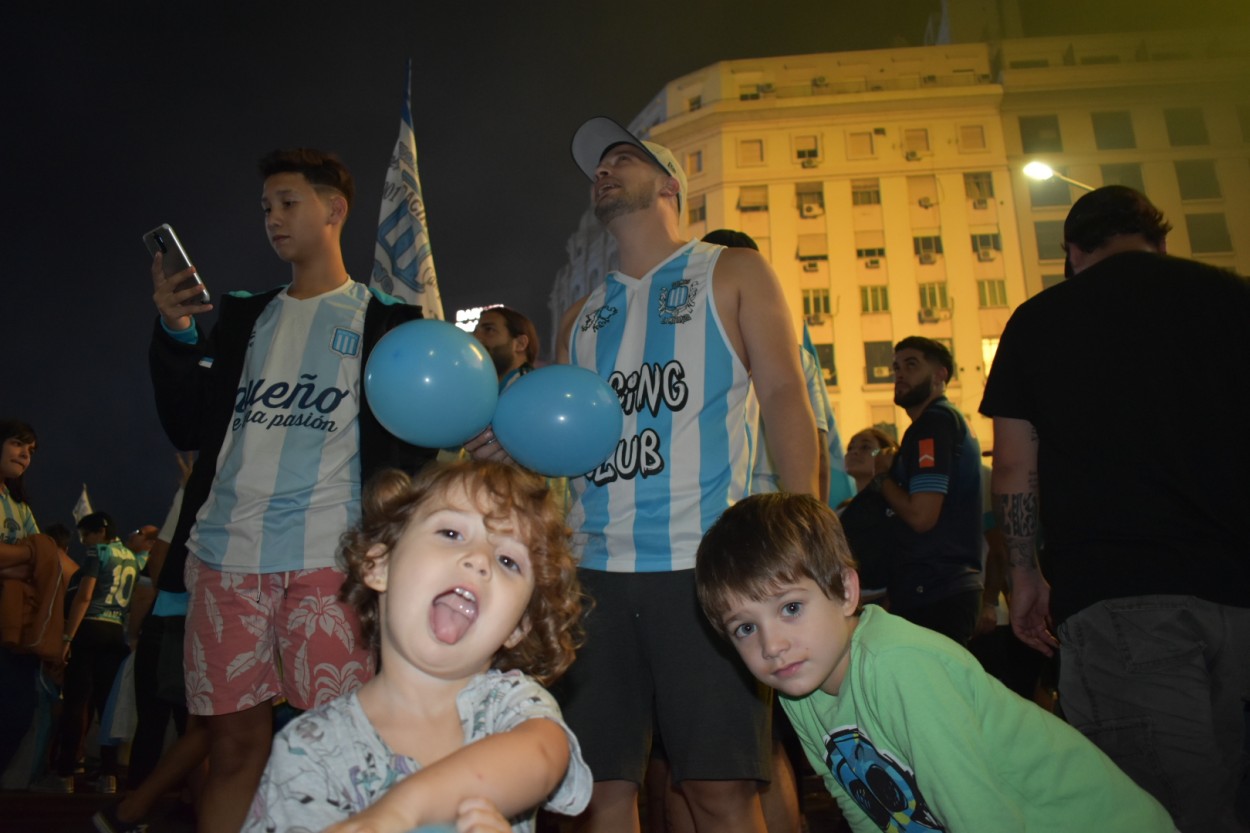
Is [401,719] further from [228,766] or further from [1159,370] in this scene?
[1159,370]

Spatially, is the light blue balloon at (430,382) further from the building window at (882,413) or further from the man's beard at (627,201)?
the building window at (882,413)

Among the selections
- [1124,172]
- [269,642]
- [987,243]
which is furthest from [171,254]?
[1124,172]

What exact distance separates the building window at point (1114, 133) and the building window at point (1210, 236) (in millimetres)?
3522

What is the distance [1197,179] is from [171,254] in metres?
33.4

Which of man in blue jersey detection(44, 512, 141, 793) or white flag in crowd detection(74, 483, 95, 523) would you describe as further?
white flag in crowd detection(74, 483, 95, 523)

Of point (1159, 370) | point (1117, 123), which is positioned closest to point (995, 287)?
point (1117, 123)

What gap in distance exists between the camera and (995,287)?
26.8 metres

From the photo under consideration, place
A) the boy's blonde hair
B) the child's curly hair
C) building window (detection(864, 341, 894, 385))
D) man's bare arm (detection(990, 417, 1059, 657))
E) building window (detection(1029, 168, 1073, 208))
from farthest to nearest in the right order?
1. building window (detection(1029, 168, 1073, 208))
2. building window (detection(864, 341, 894, 385))
3. man's bare arm (detection(990, 417, 1059, 657))
4. the boy's blonde hair
5. the child's curly hair

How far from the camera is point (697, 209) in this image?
2911 centimetres

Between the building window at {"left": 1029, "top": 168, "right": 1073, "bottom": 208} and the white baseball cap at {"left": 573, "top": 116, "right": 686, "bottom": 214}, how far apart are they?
28.6 metres

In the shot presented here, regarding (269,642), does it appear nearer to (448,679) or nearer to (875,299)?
(448,679)

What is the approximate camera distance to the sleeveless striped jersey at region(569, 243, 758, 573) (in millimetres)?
2279

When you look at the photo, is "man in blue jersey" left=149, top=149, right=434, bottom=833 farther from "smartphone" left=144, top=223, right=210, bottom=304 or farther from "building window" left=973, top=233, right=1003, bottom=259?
"building window" left=973, top=233, right=1003, bottom=259

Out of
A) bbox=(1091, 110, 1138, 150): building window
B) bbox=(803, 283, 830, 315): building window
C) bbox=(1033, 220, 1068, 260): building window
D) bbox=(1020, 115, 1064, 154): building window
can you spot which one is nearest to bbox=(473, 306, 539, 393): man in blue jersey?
bbox=(803, 283, 830, 315): building window
